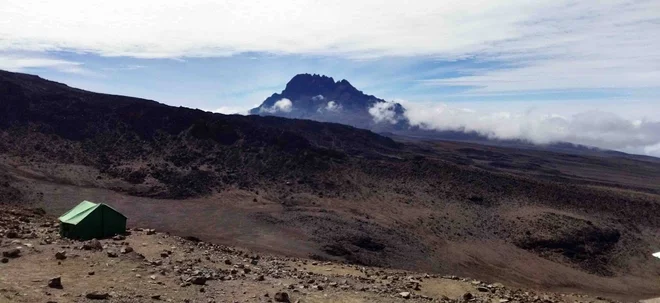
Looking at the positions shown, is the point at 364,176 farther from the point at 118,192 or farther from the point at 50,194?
the point at 50,194

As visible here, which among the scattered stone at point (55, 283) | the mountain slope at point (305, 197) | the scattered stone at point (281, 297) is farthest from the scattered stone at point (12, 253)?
the mountain slope at point (305, 197)

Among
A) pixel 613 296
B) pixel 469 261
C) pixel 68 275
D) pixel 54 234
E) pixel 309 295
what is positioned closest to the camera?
pixel 68 275

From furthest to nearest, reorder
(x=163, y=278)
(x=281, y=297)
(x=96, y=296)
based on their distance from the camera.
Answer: (x=163, y=278) → (x=281, y=297) → (x=96, y=296)

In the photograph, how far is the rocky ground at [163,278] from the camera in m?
11.1

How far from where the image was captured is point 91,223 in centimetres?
1636

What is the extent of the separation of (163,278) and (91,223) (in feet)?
17.7

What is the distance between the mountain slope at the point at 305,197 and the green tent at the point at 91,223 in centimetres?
1086

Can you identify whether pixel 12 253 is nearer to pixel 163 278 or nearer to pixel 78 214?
pixel 78 214

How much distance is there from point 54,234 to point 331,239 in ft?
56.6

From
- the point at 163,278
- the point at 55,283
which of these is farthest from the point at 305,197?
the point at 55,283

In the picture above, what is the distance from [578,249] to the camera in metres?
36.7

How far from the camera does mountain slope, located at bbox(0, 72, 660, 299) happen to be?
102 feet

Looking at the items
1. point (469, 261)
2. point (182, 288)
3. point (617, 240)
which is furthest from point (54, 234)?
point (617, 240)

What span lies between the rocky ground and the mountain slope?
10.9 m
